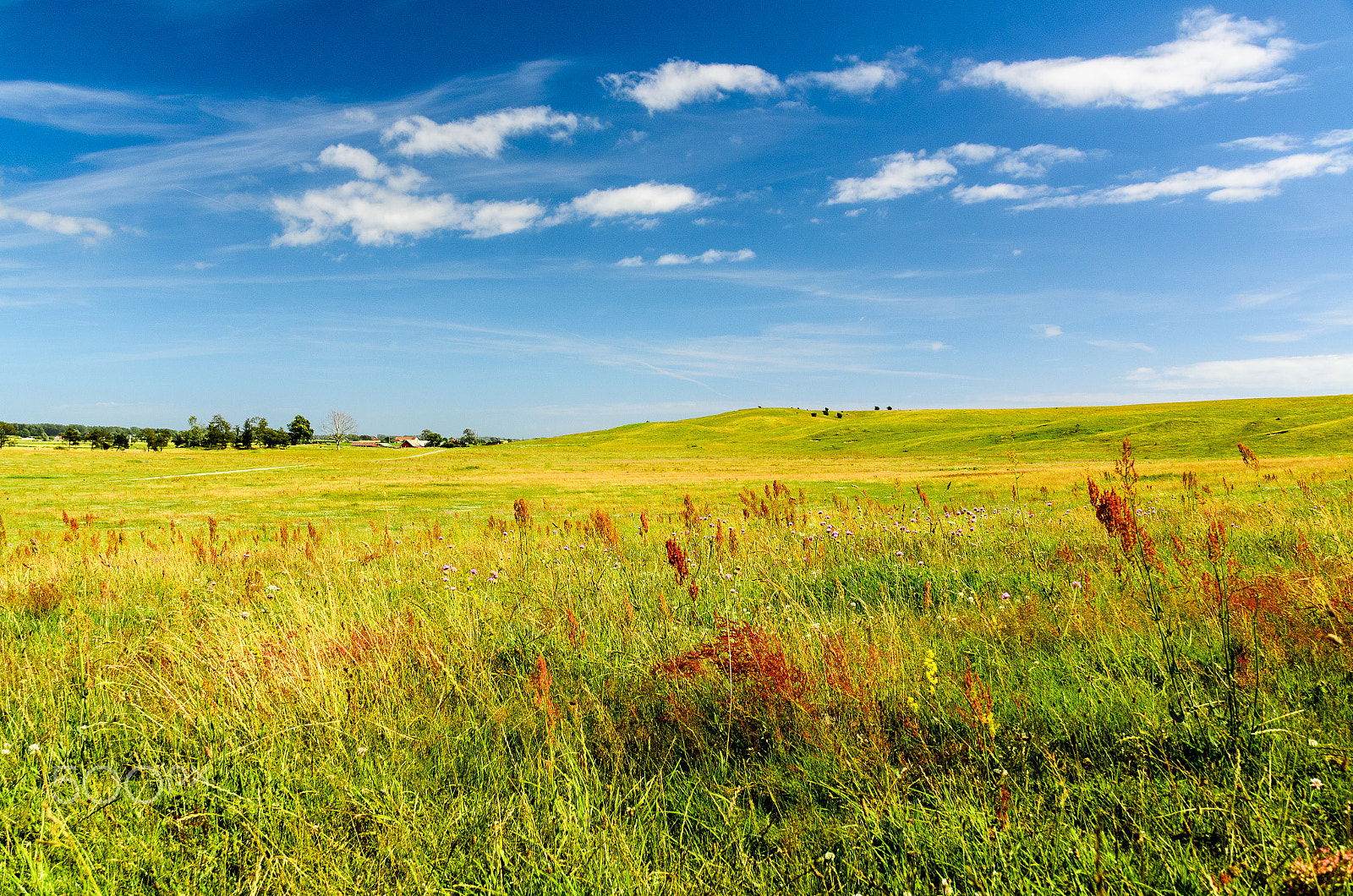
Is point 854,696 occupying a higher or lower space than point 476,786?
higher

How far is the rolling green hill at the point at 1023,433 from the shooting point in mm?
55406

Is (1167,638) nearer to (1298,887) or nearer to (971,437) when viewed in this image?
(1298,887)

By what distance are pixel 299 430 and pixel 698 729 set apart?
152m

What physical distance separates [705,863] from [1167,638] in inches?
107

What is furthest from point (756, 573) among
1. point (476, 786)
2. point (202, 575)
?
point (202, 575)

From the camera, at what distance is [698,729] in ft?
10.6

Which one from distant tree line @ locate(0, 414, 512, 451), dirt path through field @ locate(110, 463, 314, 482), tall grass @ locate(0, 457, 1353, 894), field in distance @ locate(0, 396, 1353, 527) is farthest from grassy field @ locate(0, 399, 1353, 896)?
distant tree line @ locate(0, 414, 512, 451)

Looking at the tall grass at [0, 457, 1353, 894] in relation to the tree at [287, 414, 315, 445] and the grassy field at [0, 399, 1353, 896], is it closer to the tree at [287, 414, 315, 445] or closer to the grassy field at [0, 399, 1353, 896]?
the grassy field at [0, 399, 1353, 896]

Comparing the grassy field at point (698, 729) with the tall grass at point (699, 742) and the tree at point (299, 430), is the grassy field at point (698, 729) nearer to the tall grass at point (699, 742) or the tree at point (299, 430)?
the tall grass at point (699, 742)

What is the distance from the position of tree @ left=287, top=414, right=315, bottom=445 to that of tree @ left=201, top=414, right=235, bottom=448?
1588 centimetres

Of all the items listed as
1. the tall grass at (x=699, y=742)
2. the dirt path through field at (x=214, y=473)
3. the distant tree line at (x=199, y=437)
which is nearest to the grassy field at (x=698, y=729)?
the tall grass at (x=699, y=742)

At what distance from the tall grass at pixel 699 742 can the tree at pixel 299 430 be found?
14617 centimetres

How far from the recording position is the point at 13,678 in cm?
397

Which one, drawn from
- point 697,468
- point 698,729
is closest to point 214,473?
point 697,468
